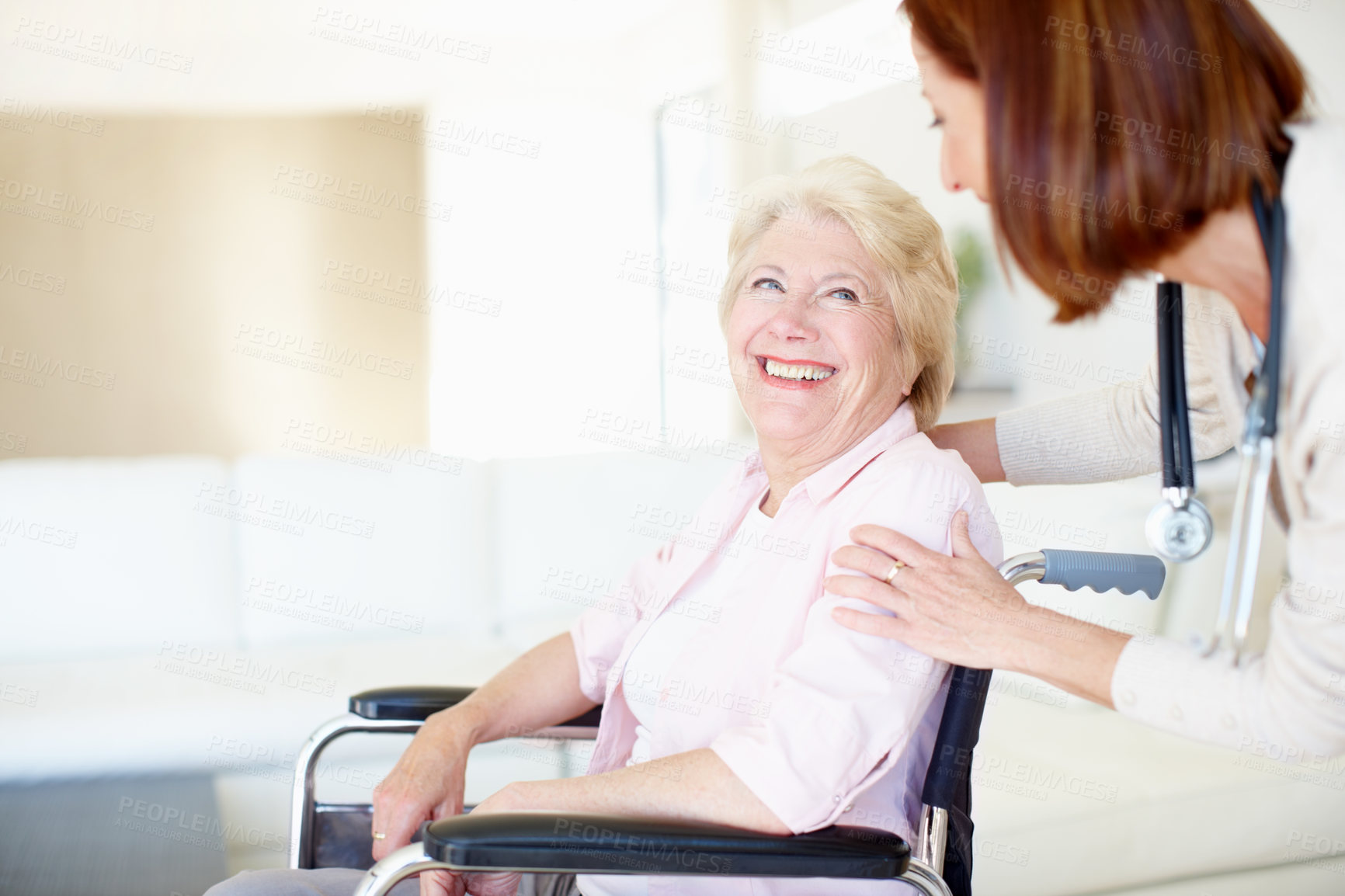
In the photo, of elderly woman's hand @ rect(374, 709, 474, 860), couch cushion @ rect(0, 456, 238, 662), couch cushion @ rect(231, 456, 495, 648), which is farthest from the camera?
couch cushion @ rect(231, 456, 495, 648)

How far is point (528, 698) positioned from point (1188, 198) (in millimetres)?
983

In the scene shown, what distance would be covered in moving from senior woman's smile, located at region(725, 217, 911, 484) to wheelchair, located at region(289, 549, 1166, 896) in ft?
1.00

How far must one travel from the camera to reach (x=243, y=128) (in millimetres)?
6262

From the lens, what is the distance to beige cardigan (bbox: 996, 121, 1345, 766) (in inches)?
30.2

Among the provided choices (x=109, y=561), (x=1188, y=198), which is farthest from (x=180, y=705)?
(x=1188, y=198)

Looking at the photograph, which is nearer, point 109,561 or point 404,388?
point 109,561

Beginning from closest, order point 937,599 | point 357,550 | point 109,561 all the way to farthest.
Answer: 1. point 937,599
2. point 109,561
3. point 357,550

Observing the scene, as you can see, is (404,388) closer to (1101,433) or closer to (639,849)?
(1101,433)

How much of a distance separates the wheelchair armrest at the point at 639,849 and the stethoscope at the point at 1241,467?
337 mm

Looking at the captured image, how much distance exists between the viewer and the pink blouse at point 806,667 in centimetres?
100

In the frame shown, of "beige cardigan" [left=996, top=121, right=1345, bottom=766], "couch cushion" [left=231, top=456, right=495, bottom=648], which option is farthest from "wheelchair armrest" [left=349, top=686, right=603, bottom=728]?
"couch cushion" [left=231, top=456, right=495, bottom=648]

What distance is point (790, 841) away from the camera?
90 centimetres

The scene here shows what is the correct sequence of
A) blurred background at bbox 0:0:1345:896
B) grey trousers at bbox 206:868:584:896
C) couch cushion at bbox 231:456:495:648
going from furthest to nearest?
couch cushion at bbox 231:456:495:648 < blurred background at bbox 0:0:1345:896 < grey trousers at bbox 206:868:584:896

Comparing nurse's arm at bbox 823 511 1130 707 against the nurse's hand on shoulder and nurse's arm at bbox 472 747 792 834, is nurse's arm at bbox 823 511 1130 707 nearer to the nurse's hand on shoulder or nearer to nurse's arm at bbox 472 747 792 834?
the nurse's hand on shoulder
